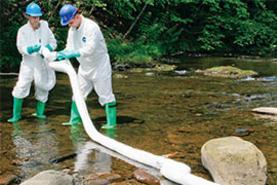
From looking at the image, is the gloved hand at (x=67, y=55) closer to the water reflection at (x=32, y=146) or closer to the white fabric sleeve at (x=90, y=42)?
the white fabric sleeve at (x=90, y=42)

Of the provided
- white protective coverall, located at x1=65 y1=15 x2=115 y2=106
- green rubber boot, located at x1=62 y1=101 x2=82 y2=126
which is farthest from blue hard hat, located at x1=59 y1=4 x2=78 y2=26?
green rubber boot, located at x1=62 y1=101 x2=82 y2=126

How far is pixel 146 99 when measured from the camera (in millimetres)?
9719


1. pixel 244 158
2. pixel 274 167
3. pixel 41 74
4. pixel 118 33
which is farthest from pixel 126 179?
pixel 118 33

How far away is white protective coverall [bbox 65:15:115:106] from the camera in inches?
274

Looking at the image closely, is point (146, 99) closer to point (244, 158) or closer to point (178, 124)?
point (178, 124)

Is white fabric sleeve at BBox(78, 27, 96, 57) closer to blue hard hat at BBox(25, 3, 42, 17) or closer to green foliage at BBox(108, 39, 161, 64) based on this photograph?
blue hard hat at BBox(25, 3, 42, 17)

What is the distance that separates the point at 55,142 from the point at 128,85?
201 inches

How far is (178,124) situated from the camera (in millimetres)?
7496

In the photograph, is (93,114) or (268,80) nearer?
(93,114)

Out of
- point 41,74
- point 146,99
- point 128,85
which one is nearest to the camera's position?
point 41,74

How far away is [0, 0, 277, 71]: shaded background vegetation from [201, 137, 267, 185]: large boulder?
1057 centimetres

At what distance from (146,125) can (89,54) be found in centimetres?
132

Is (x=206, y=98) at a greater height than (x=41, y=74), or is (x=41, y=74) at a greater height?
(x=41, y=74)

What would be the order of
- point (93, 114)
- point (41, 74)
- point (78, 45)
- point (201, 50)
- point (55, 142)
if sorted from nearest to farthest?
point (55, 142) < point (78, 45) < point (41, 74) < point (93, 114) < point (201, 50)
